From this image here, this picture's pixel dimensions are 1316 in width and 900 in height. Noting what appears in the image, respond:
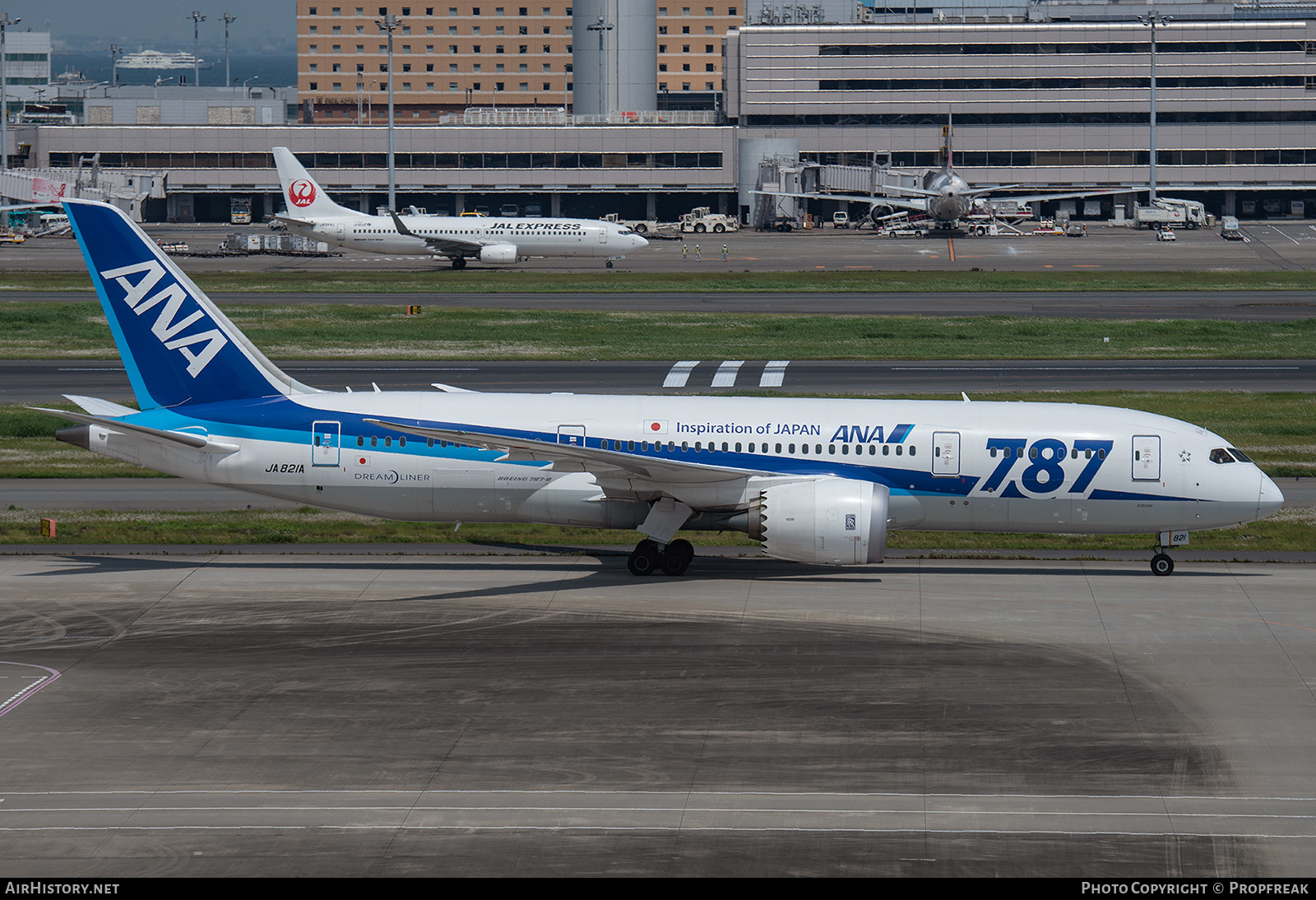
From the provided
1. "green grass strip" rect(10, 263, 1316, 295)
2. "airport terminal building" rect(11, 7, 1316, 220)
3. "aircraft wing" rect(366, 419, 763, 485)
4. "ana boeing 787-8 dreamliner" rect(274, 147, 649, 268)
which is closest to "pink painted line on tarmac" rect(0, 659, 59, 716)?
"aircraft wing" rect(366, 419, 763, 485)

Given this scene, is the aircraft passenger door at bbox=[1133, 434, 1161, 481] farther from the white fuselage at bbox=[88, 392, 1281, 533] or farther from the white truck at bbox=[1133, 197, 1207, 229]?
the white truck at bbox=[1133, 197, 1207, 229]

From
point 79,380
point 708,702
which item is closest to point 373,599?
point 708,702

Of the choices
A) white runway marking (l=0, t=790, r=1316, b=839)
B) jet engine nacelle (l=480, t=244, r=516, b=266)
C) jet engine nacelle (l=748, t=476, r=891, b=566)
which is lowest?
white runway marking (l=0, t=790, r=1316, b=839)

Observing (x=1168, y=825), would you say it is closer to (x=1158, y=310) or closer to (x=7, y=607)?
(x=7, y=607)

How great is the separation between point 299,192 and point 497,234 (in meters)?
17.1

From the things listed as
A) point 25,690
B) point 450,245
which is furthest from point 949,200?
point 25,690

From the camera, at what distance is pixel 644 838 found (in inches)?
791

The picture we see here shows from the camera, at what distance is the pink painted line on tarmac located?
25.4 meters

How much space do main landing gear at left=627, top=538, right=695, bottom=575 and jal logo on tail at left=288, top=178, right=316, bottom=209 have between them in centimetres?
9045

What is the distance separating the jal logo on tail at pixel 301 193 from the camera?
118 meters

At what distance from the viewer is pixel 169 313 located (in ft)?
115

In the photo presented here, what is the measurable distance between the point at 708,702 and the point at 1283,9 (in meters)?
189

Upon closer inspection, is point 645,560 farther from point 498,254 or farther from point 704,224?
point 704,224

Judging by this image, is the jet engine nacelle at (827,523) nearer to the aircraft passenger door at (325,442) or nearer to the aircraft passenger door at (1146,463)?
the aircraft passenger door at (1146,463)
